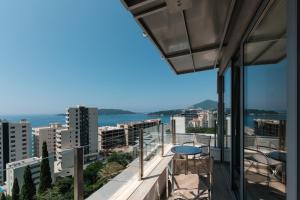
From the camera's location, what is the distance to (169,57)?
14.0ft

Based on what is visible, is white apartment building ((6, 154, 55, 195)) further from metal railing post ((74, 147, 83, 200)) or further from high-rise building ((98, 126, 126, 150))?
high-rise building ((98, 126, 126, 150))

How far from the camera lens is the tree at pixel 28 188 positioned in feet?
5.12

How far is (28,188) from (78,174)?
431mm

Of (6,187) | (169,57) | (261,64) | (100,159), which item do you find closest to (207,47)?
(169,57)

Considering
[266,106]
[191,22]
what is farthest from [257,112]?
[191,22]

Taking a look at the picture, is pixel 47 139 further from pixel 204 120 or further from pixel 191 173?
pixel 191 173

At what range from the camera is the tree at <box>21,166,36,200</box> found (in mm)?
1560

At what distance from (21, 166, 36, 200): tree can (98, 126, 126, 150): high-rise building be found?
99 cm

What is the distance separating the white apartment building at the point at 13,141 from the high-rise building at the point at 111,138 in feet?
47.1

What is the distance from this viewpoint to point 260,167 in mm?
1801

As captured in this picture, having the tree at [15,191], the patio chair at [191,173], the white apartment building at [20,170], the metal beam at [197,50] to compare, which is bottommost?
the patio chair at [191,173]

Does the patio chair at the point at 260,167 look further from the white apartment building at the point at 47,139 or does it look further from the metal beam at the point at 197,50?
the metal beam at the point at 197,50

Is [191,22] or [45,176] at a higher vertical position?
[191,22]

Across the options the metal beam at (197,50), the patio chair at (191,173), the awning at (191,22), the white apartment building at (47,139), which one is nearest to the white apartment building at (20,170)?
the white apartment building at (47,139)
